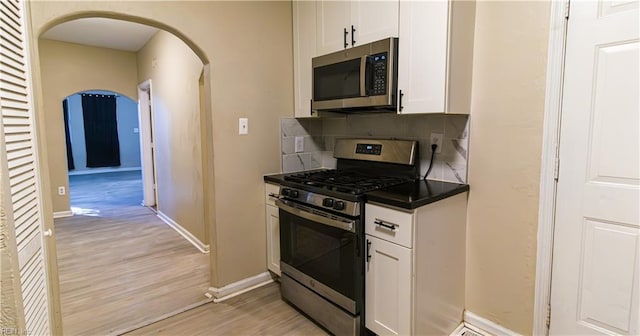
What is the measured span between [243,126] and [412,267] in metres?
1.54

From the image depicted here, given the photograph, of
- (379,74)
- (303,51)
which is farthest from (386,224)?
(303,51)

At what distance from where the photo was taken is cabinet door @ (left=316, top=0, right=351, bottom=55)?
2.21 metres

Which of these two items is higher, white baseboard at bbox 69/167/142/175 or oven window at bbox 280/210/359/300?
oven window at bbox 280/210/359/300

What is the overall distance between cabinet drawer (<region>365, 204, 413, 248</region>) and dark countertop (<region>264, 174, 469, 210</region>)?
5cm

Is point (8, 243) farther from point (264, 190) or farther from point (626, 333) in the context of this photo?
point (626, 333)

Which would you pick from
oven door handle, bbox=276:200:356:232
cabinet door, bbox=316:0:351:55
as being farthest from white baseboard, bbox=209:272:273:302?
cabinet door, bbox=316:0:351:55

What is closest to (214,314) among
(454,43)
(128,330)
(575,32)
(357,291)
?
(128,330)

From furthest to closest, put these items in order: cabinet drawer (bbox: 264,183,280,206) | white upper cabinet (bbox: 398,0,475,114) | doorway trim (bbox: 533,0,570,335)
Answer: cabinet drawer (bbox: 264,183,280,206) < white upper cabinet (bbox: 398,0,475,114) < doorway trim (bbox: 533,0,570,335)

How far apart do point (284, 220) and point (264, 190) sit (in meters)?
0.40

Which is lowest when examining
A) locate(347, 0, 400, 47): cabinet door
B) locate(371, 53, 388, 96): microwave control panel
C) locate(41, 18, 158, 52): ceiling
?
locate(371, 53, 388, 96): microwave control panel

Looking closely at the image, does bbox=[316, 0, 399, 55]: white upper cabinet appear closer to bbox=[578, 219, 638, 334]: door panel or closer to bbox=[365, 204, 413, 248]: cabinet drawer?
bbox=[365, 204, 413, 248]: cabinet drawer

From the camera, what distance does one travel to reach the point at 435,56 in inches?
70.7

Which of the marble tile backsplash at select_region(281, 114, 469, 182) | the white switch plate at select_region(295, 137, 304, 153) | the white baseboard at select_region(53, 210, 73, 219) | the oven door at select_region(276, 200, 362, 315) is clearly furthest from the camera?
the white baseboard at select_region(53, 210, 73, 219)

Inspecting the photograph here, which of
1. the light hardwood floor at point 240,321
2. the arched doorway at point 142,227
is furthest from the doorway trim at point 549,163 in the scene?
the arched doorway at point 142,227
